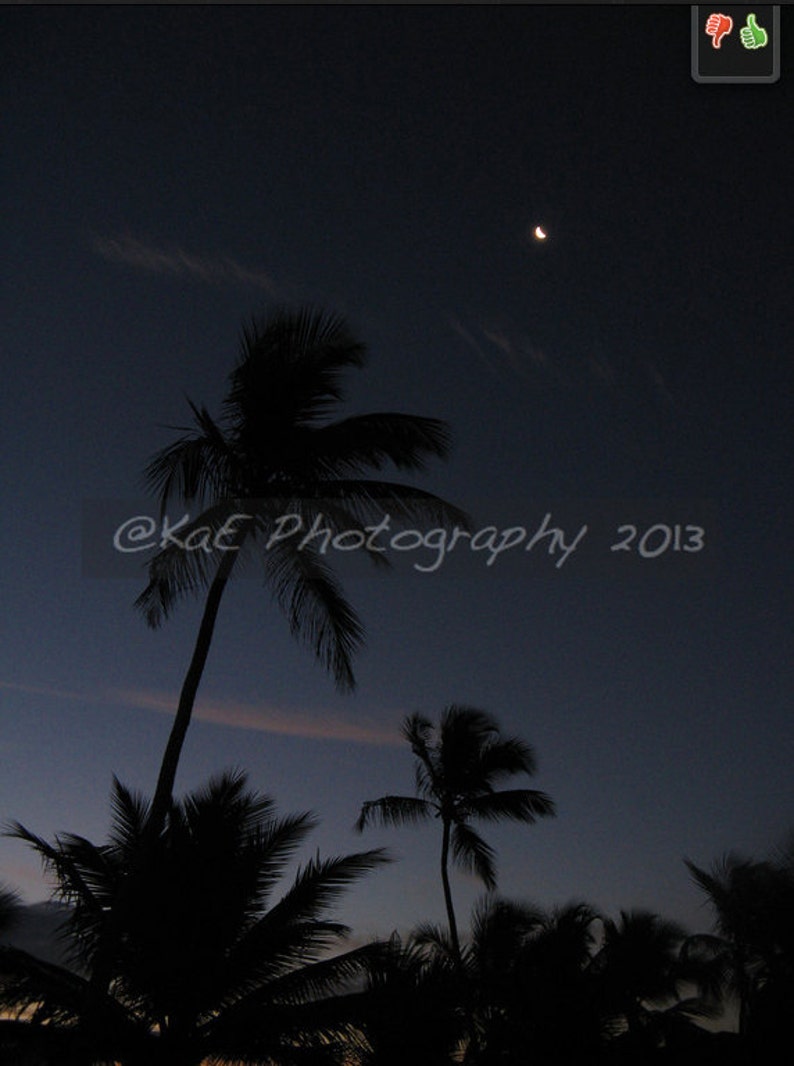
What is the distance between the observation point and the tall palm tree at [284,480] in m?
7.50

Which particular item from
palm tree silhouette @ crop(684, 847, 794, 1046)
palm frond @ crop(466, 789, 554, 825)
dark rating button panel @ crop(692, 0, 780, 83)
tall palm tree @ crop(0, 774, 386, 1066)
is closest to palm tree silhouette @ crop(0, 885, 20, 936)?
tall palm tree @ crop(0, 774, 386, 1066)

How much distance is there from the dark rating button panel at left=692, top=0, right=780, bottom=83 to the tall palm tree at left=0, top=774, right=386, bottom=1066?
19.7 ft

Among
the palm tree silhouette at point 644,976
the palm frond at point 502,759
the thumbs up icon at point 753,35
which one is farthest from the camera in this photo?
the palm frond at point 502,759

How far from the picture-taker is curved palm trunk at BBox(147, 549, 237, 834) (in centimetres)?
765

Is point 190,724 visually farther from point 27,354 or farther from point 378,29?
point 378,29

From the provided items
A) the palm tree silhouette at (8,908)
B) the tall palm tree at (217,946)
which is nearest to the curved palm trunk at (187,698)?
the tall palm tree at (217,946)

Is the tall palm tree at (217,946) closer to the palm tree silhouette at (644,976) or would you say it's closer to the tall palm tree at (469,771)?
the palm tree silhouette at (644,976)

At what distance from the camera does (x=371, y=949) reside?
750 centimetres

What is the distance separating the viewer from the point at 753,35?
156 inches

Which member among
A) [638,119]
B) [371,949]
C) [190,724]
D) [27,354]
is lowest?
[371,949]

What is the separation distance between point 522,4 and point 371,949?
6.22 metres

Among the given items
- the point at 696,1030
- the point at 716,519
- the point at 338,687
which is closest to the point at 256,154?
the point at 716,519

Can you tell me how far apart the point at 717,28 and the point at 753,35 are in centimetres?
15

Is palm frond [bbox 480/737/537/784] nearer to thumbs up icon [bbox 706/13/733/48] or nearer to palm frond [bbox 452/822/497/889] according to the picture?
palm frond [bbox 452/822/497/889]
